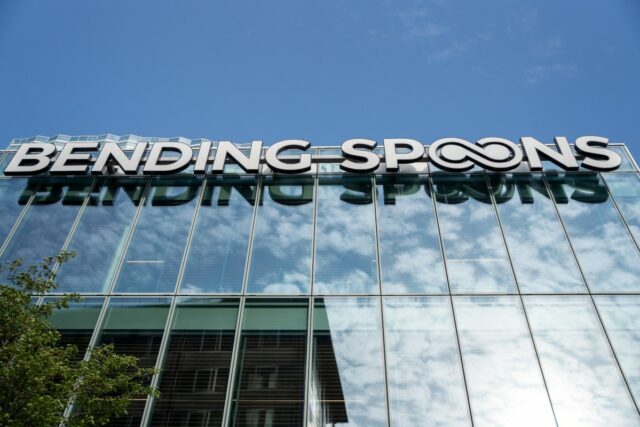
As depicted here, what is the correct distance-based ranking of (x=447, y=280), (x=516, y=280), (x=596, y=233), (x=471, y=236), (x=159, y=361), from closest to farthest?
(x=159, y=361) < (x=516, y=280) < (x=447, y=280) < (x=596, y=233) < (x=471, y=236)

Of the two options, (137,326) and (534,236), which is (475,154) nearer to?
(534,236)

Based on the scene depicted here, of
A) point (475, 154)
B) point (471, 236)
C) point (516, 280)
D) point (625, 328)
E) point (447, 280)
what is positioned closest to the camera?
point (625, 328)

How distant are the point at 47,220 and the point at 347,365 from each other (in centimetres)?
1163

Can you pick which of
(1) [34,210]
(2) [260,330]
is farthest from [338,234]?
(1) [34,210]

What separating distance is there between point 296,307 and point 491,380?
557 centimetres

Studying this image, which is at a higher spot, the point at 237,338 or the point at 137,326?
the point at 137,326

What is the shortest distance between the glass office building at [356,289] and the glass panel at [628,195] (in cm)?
6

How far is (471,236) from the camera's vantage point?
14969 millimetres

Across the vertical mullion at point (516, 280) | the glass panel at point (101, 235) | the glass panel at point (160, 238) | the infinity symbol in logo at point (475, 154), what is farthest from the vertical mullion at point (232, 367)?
the infinity symbol in logo at point (475, 154)

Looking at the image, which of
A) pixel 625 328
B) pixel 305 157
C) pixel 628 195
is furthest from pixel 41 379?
pixel 628 195

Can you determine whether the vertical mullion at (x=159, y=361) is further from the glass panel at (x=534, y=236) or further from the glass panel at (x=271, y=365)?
the glass panel at (x=534, y=236)

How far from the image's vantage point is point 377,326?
12.7 m

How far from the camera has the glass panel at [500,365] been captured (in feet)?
35.9

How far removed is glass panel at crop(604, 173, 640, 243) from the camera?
588 inches
